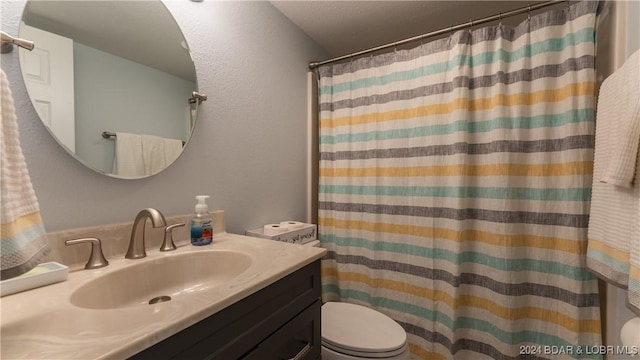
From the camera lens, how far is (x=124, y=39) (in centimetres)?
87

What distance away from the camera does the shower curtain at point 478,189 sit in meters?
1.12

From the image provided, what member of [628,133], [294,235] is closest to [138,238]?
[294,235]

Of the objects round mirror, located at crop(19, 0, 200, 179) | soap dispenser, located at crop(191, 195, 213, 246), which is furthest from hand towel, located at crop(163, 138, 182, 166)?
soap dispenser, located at crop(191, 195, 213, 246)

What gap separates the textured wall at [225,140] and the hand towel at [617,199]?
4.44 ft

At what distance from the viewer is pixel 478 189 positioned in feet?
4.32

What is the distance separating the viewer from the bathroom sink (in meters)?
0.68

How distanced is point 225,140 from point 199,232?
18.1 inches

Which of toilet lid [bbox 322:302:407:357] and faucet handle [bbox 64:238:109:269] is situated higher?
faucet handle [bbox 64:238:109:269]

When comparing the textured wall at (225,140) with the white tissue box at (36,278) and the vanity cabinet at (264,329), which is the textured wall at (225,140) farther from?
the vanity cabinet at (264,329)

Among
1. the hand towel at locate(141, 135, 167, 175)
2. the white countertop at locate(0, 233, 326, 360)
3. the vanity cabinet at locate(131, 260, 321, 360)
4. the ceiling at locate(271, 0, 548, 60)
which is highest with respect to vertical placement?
the ceiling at locate(271, 0, 548, 60)

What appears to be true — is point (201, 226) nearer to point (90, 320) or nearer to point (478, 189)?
point (90, 320)

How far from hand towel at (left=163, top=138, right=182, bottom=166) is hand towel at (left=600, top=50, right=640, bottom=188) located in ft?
4.62

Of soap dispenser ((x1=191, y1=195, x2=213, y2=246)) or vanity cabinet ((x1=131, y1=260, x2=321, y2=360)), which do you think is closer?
vanity cabinet ((x1=131, y1=260, x2=321, y2=360))

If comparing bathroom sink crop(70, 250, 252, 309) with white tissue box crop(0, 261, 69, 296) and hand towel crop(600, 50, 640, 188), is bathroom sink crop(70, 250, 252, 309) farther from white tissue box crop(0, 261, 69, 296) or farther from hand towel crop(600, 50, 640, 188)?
hand towel crop(600, 50, 640, 188)
